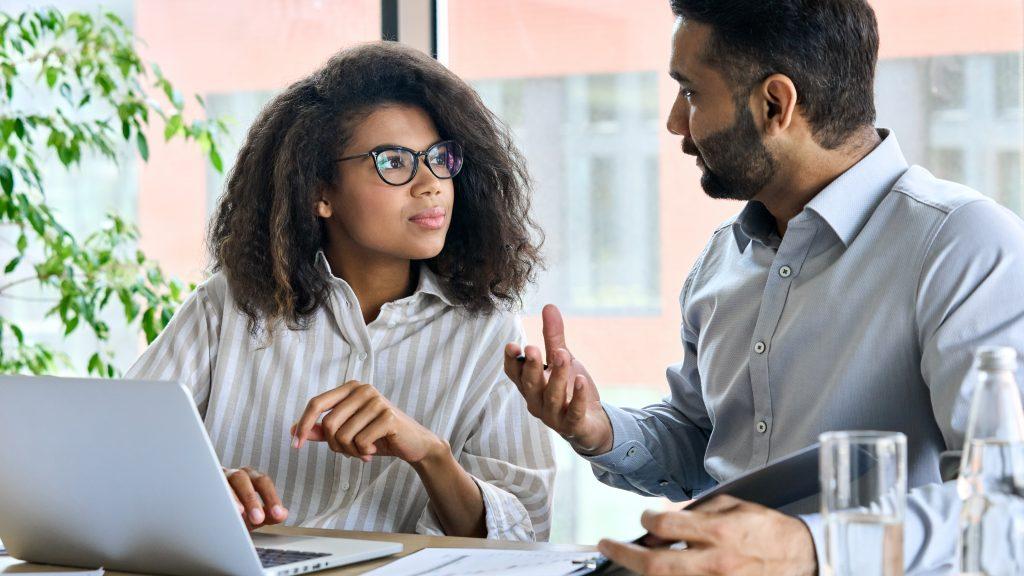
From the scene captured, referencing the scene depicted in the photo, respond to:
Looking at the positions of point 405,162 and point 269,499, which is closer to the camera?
point 269,499

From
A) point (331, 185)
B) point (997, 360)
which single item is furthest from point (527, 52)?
point (997, 360)

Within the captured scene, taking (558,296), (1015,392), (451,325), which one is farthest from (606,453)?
(558,296)

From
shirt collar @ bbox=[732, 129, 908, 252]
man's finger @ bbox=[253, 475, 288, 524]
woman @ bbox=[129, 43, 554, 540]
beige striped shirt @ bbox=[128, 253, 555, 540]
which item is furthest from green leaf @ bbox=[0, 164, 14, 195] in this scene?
shirt collar @ bbox=[732, 129, 908, 252]

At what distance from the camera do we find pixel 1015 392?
863 millimetres

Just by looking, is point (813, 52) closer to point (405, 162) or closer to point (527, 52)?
point (405, 162)

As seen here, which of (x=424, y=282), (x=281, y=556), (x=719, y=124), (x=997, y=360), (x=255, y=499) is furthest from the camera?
(x=424, y=282)

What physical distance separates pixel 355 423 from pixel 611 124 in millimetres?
1580

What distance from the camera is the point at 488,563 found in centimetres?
131

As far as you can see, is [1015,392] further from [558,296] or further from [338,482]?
[558,296]

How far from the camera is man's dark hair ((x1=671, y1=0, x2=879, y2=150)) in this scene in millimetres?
1636

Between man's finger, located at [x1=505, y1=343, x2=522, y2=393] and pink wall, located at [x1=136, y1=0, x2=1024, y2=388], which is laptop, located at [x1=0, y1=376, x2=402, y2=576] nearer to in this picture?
man's finger, located at [x1=505, y1=343, x2=522, y2=393]

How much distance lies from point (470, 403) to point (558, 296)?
1119 mm

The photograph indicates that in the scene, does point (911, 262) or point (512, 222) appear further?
point (512, 222)

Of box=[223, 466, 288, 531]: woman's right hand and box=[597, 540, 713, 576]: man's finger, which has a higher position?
box=[597, 540, 713, 576]: man's finger
